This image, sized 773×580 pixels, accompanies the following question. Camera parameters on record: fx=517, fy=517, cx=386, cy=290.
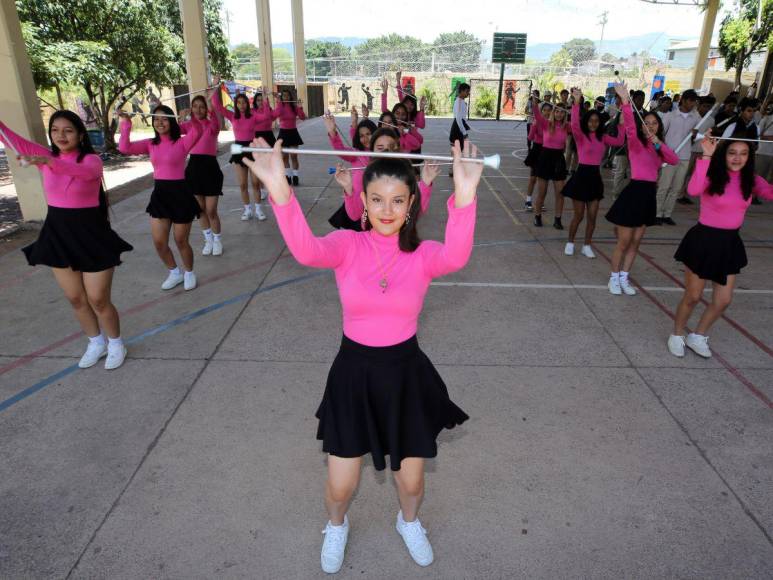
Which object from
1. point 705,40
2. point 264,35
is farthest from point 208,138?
point 705,40

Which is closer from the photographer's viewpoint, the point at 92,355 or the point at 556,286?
the point at 92,355

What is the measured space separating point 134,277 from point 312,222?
305 cm

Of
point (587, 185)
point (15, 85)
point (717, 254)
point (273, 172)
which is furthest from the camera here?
point (15, 85)

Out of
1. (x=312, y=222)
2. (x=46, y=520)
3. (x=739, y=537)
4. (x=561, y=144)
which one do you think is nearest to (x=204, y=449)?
(x=46, y=520)

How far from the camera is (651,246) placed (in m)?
7.20

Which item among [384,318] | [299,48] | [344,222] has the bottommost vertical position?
[344,222]

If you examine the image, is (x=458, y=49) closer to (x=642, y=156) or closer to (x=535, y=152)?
(x=535, y=152)

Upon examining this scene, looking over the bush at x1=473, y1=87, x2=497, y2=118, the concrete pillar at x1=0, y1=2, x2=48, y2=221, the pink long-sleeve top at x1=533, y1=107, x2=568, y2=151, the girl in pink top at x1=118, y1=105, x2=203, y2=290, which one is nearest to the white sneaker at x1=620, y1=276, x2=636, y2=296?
the pink long-sleeve top at x1=533, y1=107, x2=568, y2=151

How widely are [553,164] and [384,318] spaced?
6366 mm

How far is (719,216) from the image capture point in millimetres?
3930

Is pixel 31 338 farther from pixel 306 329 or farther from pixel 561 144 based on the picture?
pixel 561 144

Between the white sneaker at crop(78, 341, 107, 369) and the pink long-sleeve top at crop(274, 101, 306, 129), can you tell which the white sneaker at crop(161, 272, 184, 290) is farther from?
the pink long-sleeve top at crop(274, 101, 306, 129)

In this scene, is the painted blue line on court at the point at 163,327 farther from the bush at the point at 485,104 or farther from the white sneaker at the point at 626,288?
the bush at the point at 485,104

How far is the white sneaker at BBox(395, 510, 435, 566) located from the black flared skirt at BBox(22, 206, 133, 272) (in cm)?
283
